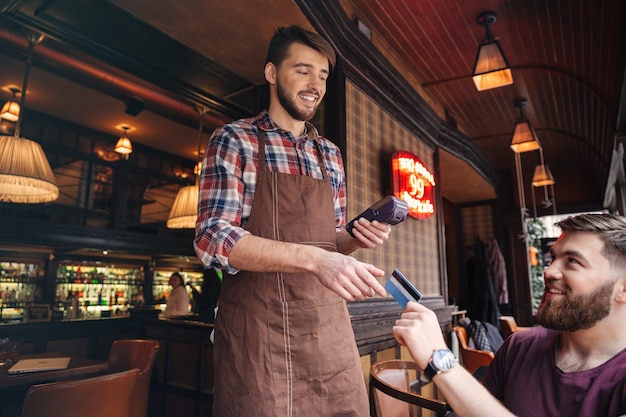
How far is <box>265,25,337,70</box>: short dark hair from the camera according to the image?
5.14 ft

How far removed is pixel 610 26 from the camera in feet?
13.2

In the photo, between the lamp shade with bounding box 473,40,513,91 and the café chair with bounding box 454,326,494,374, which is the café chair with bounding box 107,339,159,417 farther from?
the lamp shade with bounding box 473,40,513,91

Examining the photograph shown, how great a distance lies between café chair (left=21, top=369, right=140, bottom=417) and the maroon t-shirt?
1.65m

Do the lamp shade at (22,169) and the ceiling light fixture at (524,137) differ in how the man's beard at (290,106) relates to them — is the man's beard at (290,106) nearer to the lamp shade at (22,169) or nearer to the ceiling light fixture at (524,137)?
the lamp shade at (22,169)

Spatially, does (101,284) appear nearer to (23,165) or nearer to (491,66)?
(23,165)

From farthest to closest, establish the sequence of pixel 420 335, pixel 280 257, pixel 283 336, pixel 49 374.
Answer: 1. pixel 49 374
2. pixel 283 336
3. pixel 280 257
4. pixel 420 335

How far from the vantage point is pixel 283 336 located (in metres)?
1.31

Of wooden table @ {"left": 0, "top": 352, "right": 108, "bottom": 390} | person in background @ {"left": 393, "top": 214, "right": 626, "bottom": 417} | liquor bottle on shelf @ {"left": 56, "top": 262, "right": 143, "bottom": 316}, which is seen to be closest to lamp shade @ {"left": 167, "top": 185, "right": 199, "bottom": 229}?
wooden table @ {"left": 0, "top": 352, "right": 108, "bottom": 390}

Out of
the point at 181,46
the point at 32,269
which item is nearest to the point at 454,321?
the point at 181,46

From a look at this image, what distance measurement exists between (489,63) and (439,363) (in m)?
3.74

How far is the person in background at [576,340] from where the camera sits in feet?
3.48

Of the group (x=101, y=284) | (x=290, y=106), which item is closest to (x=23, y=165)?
(x=290, y=106)

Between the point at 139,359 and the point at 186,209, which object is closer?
the point at 139,359

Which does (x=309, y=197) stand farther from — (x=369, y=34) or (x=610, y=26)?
(x=610, y=26)
